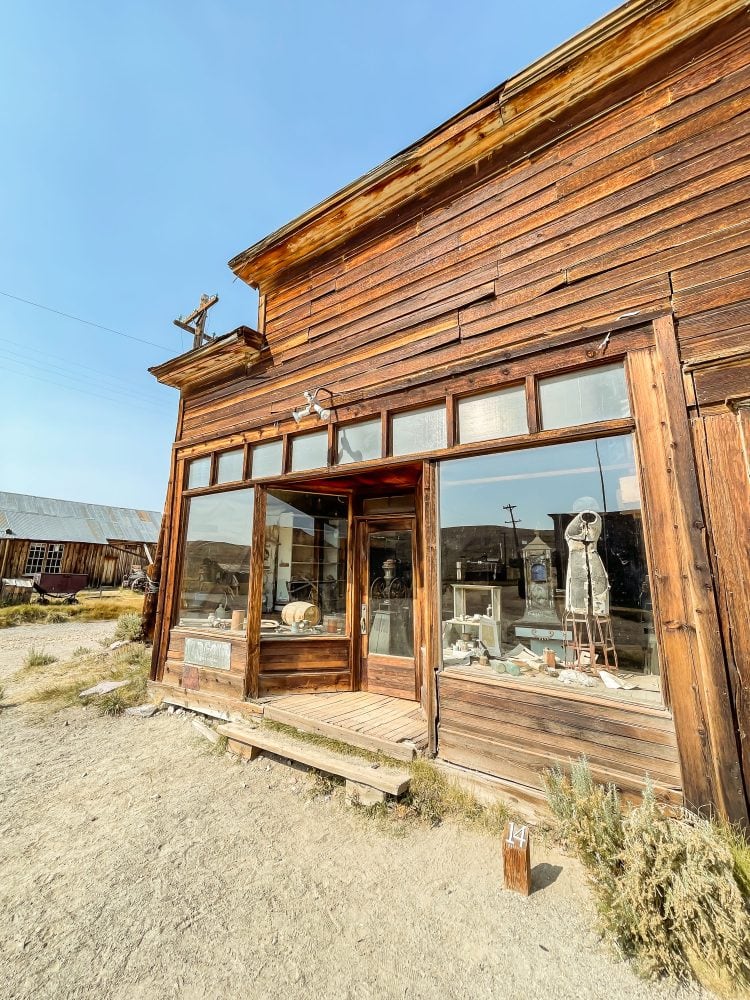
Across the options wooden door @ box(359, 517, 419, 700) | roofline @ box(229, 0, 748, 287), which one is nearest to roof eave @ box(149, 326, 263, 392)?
roofline @ box(229, 0, 748, 287)

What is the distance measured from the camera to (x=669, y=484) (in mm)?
2895

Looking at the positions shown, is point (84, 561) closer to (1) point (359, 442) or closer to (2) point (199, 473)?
(2) point (199, 473)

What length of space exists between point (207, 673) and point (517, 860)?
4.36m

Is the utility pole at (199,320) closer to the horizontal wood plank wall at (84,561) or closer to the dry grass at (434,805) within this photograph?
the dry grass at (434,805)

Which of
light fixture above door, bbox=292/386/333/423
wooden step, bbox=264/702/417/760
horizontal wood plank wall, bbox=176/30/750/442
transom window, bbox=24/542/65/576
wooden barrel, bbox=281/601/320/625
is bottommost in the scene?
wooden step, bbox=264/702/417/760

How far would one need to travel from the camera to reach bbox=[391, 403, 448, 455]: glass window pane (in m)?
4.10

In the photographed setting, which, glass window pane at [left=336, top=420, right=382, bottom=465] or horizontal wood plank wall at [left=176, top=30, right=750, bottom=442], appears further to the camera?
glass window pane at [left=336, top=420, right=382, bottom=465]

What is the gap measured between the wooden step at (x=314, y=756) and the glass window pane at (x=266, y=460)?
2.89 metres

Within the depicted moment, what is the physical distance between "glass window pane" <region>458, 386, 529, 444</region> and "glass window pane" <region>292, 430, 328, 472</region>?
1.74 metres

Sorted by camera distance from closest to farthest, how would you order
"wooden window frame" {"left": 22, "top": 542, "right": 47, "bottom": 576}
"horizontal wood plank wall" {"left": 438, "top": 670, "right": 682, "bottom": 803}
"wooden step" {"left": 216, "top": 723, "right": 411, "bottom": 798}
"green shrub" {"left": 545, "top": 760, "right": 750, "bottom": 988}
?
"green shrub" {"left": 545, "top": 760, "right": 750, "bottom": 988}
"horizontal wood plank wall" {"left": 438, "top": 670, "right": 682, "bottom": 803}
"wooden step" {"left": 216, "top": 723, "right": 411, "bottom": 798}
"wooden window frame" {"left": 22, "top": 542, "right": 47, "bottom": 576}

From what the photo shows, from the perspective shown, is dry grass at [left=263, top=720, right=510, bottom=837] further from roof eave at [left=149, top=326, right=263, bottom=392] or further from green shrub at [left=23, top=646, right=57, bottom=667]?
green shrub at [left=23, top=646, right=57, bottom=667]

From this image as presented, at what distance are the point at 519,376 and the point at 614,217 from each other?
1410mm

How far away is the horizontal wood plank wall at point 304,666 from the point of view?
5316 millimetres

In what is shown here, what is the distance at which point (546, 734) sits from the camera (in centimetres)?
315
